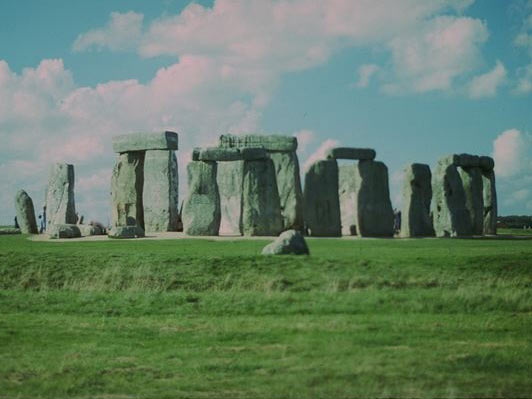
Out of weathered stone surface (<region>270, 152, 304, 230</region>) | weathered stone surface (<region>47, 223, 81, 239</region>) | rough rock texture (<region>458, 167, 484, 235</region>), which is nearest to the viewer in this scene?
weathered stone surface (<region>47, 223, 81, 239</region>)

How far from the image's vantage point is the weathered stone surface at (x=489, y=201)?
28.8 meters

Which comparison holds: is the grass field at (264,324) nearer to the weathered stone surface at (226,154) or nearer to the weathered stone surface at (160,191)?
the weathered stone surface at (226,154)

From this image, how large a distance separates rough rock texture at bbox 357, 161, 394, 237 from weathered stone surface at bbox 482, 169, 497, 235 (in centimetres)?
528

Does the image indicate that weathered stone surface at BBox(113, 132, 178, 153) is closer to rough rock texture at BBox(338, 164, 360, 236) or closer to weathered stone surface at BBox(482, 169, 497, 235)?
rough rock texture at BBox(338, 164, 360, 236)

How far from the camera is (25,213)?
3036 centimetres

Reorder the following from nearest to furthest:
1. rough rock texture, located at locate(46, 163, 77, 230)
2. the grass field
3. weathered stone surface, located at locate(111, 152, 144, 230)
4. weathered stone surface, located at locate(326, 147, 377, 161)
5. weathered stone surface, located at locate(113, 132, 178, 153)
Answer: the grass field → weathered stone surface, located at locate(326, 147, 377, 161) → weathered stone surface, located at locate(113, 132, 178, 153) → weathered stone surface, located at locate(111, 152, 144, 230) → rough rock texture, located at locate(46, 163, 77, 230)

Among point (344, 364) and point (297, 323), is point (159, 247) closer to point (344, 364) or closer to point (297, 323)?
point (297, 323)

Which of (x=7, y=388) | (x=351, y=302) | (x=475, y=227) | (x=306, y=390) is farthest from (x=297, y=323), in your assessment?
(x=475, y=227)

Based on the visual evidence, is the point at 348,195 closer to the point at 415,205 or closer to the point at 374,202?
the point at 374,202

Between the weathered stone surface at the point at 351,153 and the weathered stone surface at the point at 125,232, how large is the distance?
675 cm

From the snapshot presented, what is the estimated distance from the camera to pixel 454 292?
1158 cm

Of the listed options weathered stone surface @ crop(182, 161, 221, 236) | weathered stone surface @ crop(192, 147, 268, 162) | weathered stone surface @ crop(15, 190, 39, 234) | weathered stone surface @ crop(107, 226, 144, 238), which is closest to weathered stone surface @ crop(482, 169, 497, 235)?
weathered stone surface @ crop(192, 147, 268, 162)

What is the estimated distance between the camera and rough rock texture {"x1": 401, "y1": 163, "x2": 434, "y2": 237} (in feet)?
81.0

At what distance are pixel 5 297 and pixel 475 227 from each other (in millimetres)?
18699
